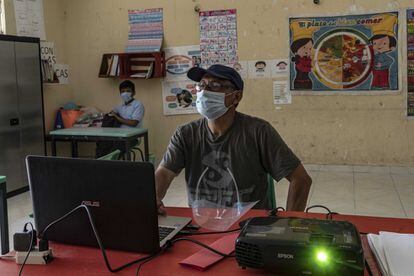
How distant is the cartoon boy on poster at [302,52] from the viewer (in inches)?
214

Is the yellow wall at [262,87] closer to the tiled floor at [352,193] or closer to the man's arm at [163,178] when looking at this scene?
the tiled floor at [352,193]

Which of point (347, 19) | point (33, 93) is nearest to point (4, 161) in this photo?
point (33, 93)

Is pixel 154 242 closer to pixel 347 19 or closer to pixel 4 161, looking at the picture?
pixel 4 161

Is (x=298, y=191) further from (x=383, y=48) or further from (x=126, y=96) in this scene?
(x=126, y=96)

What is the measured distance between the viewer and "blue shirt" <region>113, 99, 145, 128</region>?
564 centimetres

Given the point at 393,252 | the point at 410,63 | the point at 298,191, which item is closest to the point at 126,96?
the point at 410,63

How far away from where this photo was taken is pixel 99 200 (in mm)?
1257

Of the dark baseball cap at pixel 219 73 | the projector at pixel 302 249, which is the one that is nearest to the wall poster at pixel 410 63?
the dark baseball cap at pixel 219 73

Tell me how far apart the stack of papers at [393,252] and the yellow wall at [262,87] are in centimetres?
429

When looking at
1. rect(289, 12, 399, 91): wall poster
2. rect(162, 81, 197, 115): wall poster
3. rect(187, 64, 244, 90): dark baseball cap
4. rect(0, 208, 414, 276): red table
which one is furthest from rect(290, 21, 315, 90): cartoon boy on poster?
rect(0, 208, 414, 276): red table

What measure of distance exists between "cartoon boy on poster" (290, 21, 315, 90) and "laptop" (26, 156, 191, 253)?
14.6ft

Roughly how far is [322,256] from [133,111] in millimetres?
4785

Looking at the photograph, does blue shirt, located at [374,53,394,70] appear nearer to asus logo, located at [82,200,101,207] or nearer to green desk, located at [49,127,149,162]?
green desk, located at [49,127,149,162]

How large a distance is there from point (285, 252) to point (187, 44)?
500 centimetres
